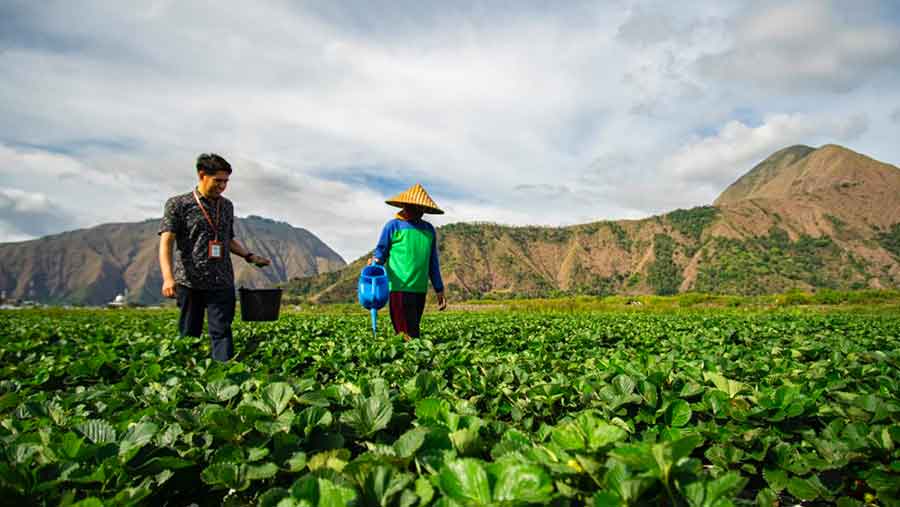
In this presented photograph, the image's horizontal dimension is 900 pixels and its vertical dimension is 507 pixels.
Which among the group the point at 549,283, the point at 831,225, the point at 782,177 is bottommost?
the point at 549,283

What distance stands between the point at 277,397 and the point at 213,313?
3195 millimetres

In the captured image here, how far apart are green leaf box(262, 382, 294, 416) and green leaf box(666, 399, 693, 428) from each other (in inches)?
55.0

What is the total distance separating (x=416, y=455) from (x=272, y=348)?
384 centimetres

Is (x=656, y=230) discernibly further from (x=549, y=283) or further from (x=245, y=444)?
(x=245, y=444)

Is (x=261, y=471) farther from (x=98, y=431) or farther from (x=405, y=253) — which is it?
(x=405, y=253)

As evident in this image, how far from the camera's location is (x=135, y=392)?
2.08 meters

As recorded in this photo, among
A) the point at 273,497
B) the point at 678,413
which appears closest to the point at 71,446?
the point at 273,497

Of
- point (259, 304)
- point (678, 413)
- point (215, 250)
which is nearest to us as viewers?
point (678, 413)

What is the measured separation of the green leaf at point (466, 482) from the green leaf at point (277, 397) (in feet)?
2.53

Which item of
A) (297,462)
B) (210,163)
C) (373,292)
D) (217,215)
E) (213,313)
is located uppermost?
(210,163)

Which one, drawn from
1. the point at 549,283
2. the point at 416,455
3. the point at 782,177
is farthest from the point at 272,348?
the point at 782,177

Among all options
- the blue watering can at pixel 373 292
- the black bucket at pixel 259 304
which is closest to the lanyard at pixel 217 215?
the black bucket at pixel 259 304

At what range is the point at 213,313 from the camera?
4.22 meters

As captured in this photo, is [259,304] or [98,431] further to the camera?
[259,304]
